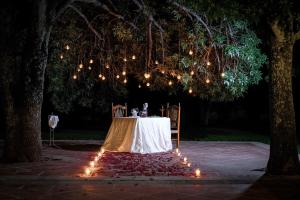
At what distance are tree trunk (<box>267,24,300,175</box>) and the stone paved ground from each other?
0.36 meters

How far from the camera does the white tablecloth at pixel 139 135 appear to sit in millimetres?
12359

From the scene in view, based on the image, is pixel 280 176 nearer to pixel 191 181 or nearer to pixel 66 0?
pixel 191 181

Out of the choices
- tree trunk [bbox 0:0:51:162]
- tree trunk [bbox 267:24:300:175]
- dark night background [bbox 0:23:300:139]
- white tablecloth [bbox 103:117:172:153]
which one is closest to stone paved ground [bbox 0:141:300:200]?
tree trunk [bbox 267:24:300:175]

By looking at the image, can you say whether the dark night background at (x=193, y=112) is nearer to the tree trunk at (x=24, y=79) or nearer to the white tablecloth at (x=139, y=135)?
the white tablecloth at (x=139, y=135)

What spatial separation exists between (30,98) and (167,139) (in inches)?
172

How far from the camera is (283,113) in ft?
28.8

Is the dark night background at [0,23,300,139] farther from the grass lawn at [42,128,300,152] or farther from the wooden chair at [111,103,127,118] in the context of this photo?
the wooden chair at [111,103,127,118]

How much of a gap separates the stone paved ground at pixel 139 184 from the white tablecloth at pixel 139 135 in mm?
2322

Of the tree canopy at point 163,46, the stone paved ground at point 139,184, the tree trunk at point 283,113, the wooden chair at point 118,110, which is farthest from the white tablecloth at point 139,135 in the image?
the tree trunk at point 283,113

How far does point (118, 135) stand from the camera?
13055 mm

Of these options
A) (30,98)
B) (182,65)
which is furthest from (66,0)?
(182,65)

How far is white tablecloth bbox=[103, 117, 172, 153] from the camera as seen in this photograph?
12.4 m

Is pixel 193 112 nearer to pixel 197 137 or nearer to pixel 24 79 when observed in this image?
pixel 197 137

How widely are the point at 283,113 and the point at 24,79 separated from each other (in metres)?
5.60
